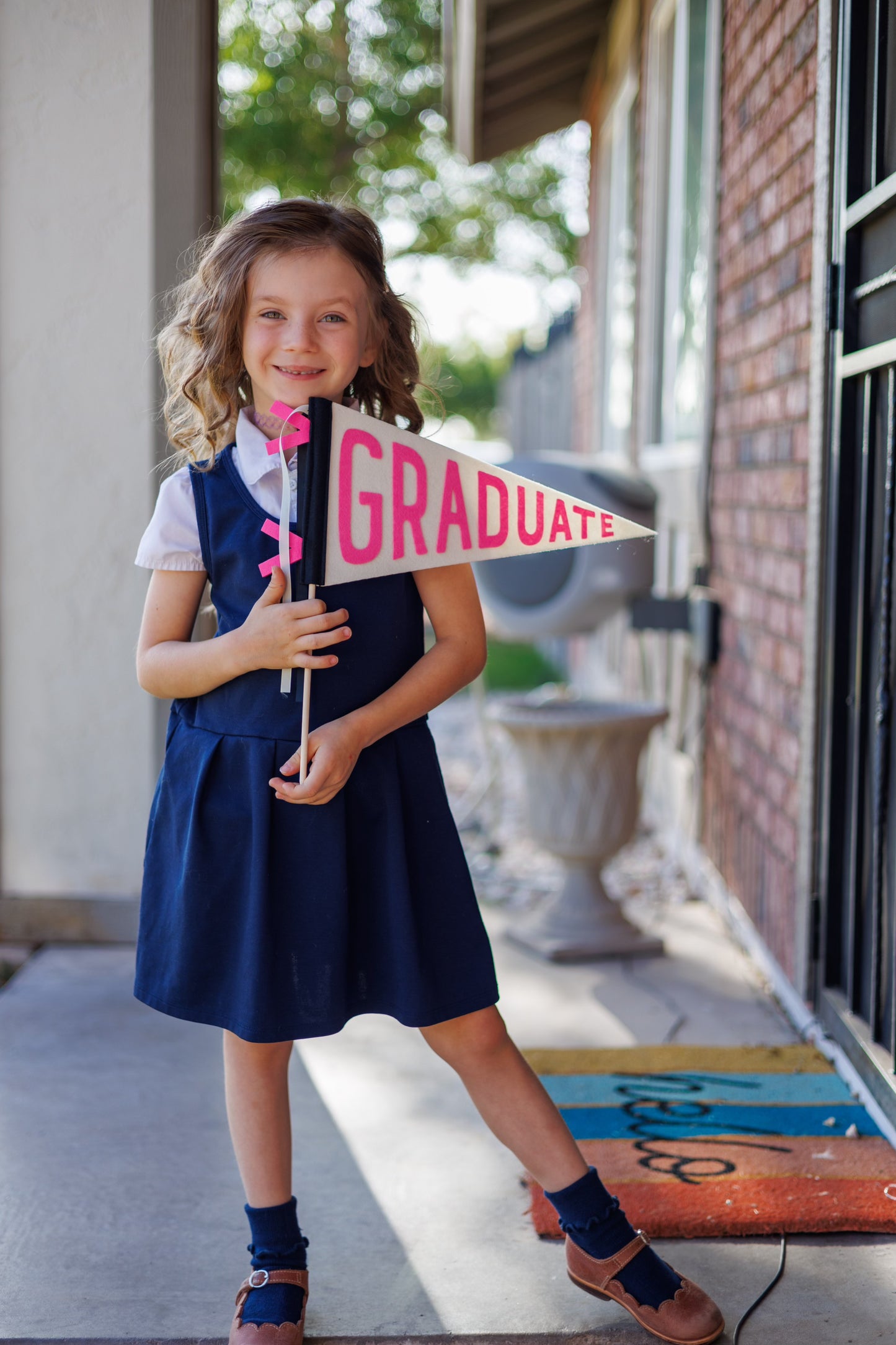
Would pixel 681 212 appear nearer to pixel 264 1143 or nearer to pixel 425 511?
pixel 425 511

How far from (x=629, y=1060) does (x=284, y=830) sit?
4.13ft

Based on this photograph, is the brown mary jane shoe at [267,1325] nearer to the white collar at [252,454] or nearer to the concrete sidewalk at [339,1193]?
the concrete sidewalk at [339,1193]

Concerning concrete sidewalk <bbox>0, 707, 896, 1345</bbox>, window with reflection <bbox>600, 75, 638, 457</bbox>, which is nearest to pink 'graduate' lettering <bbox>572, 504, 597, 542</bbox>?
concrete sidewalk <bbox>0, 707, 896, 1345</bbox>

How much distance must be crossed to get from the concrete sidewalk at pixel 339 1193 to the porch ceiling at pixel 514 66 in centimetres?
500

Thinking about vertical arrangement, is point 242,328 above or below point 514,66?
below

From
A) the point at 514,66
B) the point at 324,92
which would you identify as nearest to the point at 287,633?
the point at 514,66

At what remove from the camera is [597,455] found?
765 cm

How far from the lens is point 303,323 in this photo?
5.48 feet

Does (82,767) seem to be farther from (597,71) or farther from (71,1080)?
(597,71)

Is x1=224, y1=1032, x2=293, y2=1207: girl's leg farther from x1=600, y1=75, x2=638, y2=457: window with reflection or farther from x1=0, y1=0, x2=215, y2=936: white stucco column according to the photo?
x1=600, y1=75, x2=638, y2=457: window with reflection

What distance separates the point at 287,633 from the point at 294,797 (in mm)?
200

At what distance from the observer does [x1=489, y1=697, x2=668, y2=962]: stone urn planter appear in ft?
11.2

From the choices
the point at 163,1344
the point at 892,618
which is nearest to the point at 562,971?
the point at 892,618

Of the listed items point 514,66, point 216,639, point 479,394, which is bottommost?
point 216,639
